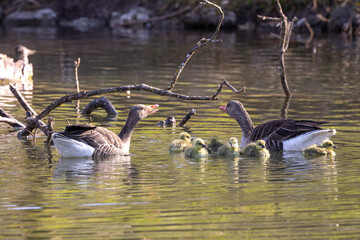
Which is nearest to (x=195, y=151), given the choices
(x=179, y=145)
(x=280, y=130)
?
(x=179, y=145)

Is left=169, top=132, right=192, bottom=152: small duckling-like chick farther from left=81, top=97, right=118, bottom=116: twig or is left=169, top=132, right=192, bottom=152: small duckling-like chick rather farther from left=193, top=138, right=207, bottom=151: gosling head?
left=81, top=97, right=118, bottom=116: twig

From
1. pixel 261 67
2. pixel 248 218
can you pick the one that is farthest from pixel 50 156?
pixel 261 67

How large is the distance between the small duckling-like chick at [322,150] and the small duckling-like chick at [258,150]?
650 mm

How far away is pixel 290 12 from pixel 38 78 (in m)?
25.6

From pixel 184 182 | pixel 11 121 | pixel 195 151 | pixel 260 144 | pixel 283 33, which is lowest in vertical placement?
pixel 184 182

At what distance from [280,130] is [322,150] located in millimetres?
950

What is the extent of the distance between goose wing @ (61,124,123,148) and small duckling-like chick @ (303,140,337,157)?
121 inches

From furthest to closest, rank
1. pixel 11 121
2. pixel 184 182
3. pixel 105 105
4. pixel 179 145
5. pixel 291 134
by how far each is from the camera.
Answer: pixel 105 105
pixel 11 121
pixel 291 134
pixel 179 145
pixel 184 182

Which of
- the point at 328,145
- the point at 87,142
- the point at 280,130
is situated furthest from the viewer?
the point at 280,130

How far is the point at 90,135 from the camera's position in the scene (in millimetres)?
11547

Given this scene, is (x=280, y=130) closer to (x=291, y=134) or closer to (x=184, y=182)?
(x=291, y=134)

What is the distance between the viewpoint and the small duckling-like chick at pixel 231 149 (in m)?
11.6

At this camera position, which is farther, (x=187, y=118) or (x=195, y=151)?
(x=187, y=118)

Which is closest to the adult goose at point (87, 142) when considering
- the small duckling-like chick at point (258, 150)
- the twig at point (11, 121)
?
the small duckling-like chick at point (258, 150)
